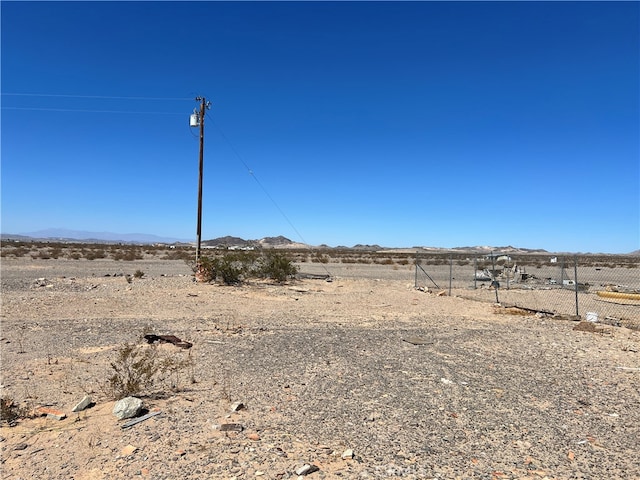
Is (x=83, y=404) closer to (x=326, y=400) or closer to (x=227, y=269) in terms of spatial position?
(x=326, y=400)

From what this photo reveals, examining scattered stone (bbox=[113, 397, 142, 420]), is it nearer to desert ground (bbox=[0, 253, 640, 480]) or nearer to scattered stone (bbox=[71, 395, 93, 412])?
desert ground (bbox=[0, 253, 640, 480])

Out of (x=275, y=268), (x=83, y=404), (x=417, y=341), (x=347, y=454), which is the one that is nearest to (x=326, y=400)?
(x=347, y=454)

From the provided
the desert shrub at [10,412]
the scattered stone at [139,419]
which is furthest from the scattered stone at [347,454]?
the desert shrub at [10,412]

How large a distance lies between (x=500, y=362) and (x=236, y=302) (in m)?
9.83

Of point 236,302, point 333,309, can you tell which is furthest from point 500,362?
point 236,302

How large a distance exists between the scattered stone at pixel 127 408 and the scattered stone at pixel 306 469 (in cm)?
222

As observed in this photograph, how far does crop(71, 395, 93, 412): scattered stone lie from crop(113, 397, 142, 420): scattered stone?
1.49ft

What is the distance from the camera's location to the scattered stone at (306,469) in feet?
13.1

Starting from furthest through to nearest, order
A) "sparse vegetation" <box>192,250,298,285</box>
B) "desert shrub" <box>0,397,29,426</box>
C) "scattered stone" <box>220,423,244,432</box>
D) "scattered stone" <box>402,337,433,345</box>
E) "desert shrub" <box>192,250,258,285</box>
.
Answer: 1. "sparse vegetation" <box>192,250,298,285</box>
2. "desert shrub" <box>192,250,258,285</box>
3. "scattered stone" <box>402,337,433,345</box>
4. "desert shrub" <box>0,397,29,426</box>
5. "scattered stone" <box>220,423,244,432</box>

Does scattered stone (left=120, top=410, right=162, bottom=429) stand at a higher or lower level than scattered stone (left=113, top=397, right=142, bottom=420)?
lower

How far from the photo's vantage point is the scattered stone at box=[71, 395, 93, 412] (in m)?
5.43

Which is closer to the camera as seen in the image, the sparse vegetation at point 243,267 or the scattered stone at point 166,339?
the scattered stone at point 166,339

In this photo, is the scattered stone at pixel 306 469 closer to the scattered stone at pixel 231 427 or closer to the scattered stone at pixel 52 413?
the scattered stone at pixel 231 427

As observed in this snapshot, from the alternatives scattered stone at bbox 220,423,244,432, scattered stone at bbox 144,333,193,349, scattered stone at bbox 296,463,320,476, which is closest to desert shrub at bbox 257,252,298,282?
scattered stone at bbox 144,333,193,349
